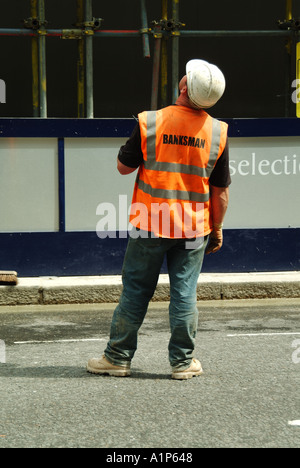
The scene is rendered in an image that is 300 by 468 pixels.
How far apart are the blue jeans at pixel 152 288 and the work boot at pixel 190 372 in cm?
3

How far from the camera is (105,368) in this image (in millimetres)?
5117

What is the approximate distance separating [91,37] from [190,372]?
4.86 meters

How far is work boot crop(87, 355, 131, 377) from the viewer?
16.7 ft

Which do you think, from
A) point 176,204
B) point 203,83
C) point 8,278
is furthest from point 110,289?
point 203,83

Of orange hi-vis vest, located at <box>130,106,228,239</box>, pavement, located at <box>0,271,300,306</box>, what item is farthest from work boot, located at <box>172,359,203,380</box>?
pavement, located at <box>0,271,300,306</box>

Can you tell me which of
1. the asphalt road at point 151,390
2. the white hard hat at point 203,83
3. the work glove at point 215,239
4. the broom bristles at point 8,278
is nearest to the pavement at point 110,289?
the broom bristles at point 8,278

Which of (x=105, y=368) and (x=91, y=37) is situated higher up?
(x=91, y=37)

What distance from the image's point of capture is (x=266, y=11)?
1024cm

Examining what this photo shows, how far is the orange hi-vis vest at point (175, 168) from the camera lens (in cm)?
484

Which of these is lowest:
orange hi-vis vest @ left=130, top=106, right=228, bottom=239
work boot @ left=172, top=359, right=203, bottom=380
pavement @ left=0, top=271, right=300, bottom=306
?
pavement @ left=0, top=271, right=300, bottom=306

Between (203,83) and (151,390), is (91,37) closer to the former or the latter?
(203,83)

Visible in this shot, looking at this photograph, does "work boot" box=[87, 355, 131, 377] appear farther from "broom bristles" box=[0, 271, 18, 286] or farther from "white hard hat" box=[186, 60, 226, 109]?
"broom bristles" box=[0, 271, 18, 286]

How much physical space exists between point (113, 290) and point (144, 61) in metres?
3.33
